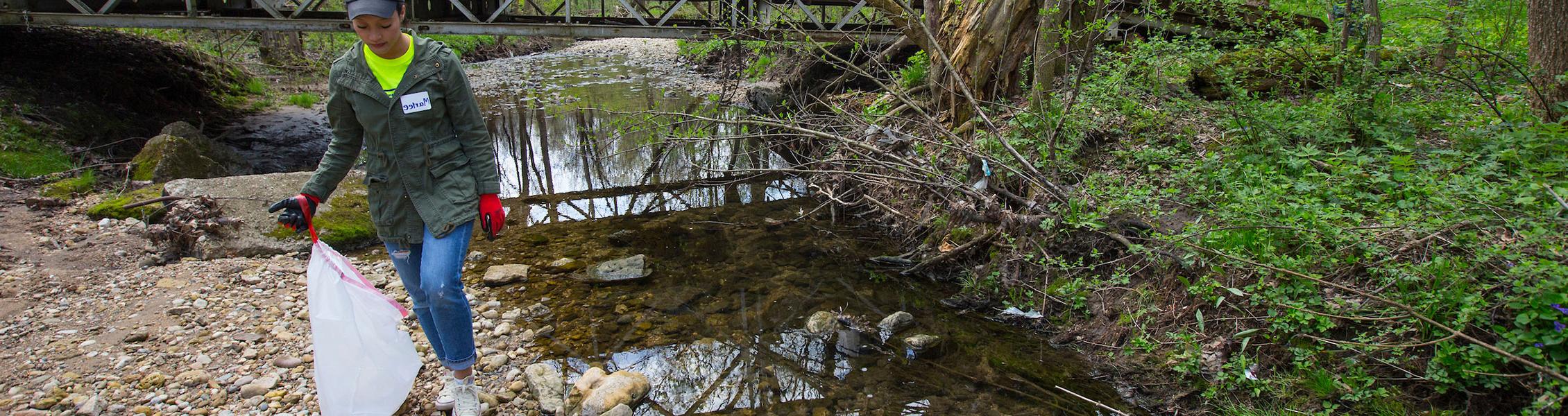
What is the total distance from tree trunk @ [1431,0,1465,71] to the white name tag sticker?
523cm

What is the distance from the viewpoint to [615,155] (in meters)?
8.73

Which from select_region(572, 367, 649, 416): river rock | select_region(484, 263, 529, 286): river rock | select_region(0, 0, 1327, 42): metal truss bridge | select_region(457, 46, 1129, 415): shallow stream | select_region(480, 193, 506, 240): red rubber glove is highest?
select_region(0, 0, 1327, 42): metal truss bridge

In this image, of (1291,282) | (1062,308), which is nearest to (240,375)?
(1062,308)

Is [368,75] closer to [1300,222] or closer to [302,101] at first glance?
[1300,222]

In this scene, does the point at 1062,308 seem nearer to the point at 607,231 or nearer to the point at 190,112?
the point at 607,231

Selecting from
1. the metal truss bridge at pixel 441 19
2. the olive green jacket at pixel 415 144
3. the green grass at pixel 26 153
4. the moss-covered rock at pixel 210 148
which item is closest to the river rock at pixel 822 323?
the olive green jacket at pixel 415 144

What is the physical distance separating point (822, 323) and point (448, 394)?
2221 millimetres

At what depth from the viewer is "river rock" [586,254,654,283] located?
5461 mm

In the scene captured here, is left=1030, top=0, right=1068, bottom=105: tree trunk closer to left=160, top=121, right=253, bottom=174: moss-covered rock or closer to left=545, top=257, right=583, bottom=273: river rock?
left=545, top=257, right=583, bottom=273: river rock

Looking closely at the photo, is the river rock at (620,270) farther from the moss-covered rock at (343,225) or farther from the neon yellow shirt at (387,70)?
the neon yellow shirt at (387,70)

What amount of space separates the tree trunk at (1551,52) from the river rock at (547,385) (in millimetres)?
5236

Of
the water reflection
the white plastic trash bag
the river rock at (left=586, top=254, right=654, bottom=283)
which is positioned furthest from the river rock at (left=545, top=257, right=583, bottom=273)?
the white plastic trash bag

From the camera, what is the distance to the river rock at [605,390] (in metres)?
3.46

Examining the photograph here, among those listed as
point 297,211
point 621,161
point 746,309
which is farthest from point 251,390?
point 621,161
